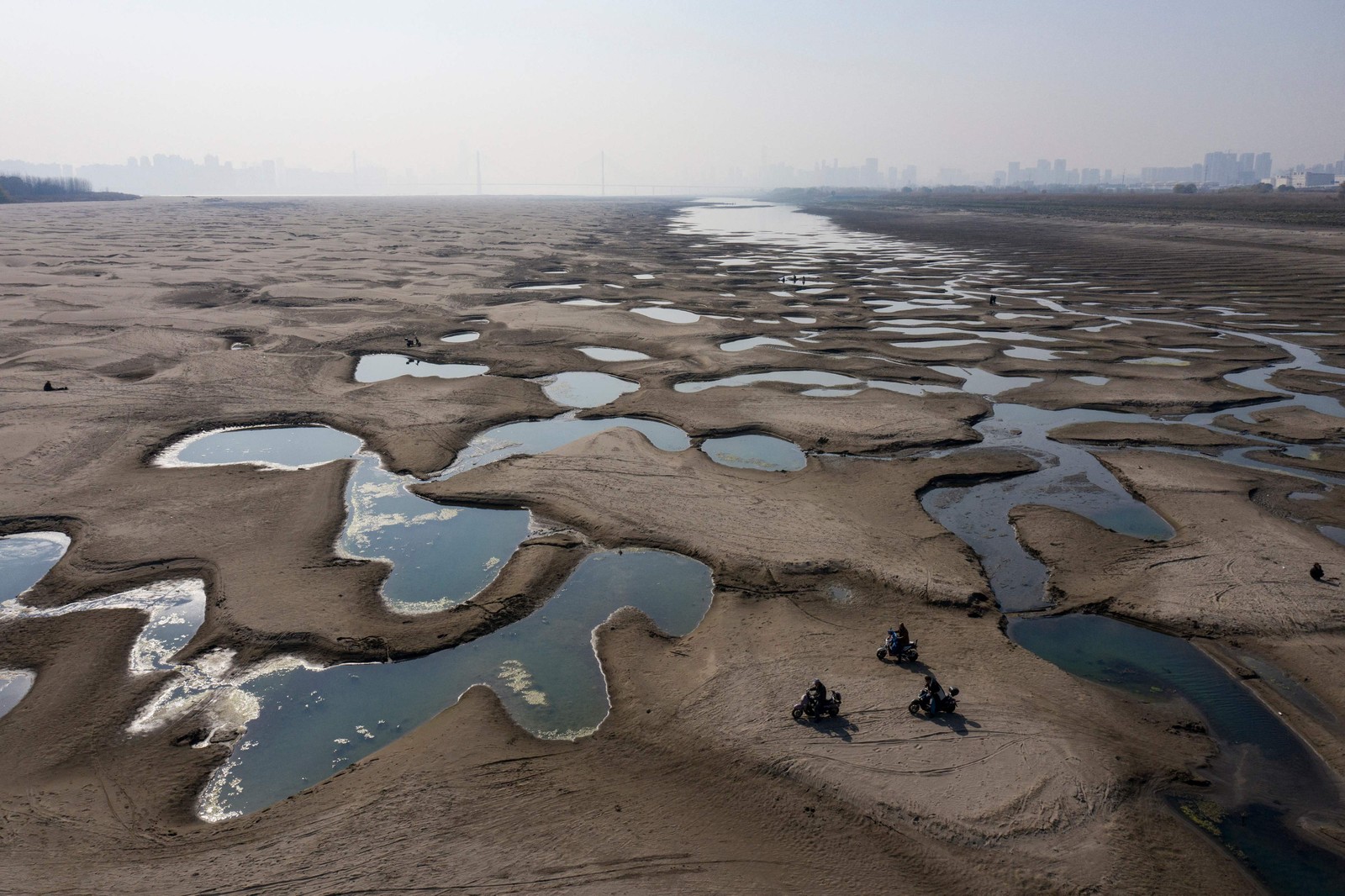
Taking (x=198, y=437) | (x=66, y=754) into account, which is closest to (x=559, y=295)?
(x=198, y=437)

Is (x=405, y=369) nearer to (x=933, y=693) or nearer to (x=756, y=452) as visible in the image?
(x=756, y=452)

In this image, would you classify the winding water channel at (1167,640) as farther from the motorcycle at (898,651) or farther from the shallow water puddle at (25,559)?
the shallow water puddle at (25,559)

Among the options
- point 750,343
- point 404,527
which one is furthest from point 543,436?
point 750,343

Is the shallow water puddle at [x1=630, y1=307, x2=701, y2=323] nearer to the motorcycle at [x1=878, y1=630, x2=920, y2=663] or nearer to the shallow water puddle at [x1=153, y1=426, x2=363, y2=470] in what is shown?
the shallow water puddle at [x1=153, y1=426, x2=363, y2=470]

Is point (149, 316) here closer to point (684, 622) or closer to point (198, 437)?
point (198, 437)

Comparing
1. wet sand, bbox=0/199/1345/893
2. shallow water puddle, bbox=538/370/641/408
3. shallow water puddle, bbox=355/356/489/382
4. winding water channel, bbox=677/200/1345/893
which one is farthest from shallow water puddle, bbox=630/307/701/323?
winding water channel, bbox=677/200/1345/893

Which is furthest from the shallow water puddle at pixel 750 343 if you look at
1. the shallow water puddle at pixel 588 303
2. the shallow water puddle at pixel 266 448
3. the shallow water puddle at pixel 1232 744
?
the shallow water puddle at pixel 1232 744
